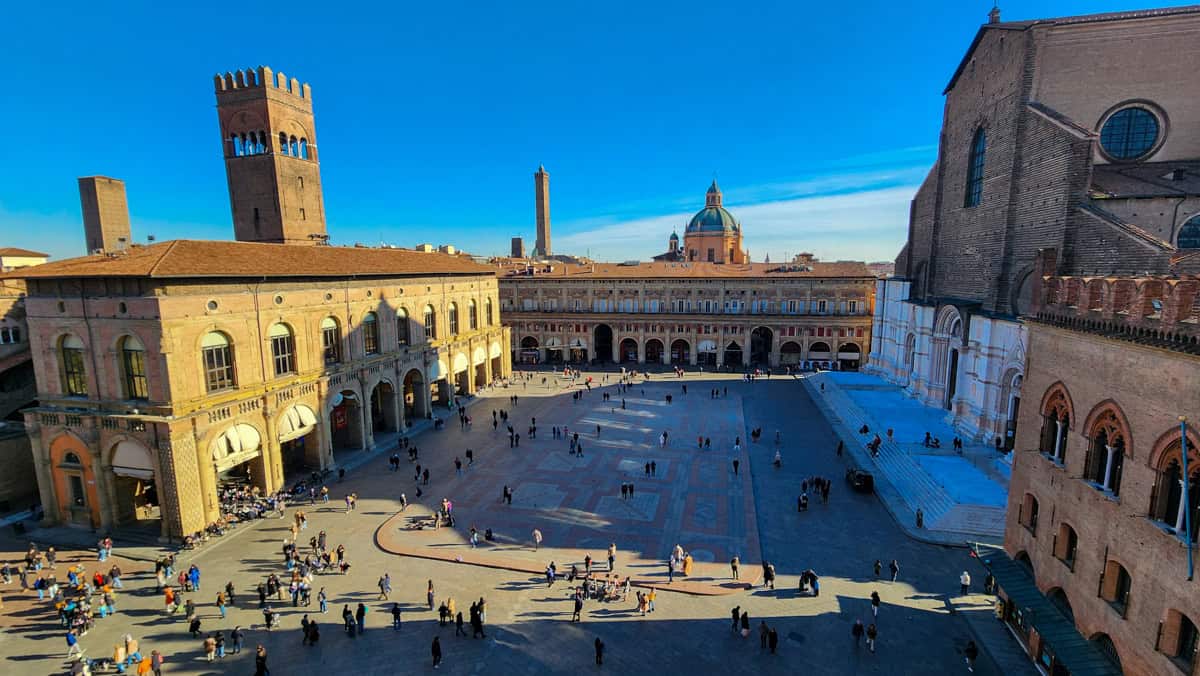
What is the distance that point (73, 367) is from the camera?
2430 centimetres

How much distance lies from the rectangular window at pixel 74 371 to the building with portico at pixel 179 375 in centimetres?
6

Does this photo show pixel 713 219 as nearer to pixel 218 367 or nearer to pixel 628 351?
pixel 628 351

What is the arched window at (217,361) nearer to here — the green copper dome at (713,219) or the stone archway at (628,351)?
the stone archway at (628,351)

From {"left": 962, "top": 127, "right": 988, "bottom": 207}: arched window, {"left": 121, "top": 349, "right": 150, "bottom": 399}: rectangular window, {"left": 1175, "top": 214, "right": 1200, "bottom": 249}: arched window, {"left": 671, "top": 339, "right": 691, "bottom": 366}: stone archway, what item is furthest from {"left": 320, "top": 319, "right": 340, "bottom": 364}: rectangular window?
{"left": 1175, "top": 214, "right": 1200, "bottom": 249}: arched window

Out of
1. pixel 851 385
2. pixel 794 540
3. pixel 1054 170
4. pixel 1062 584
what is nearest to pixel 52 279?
pixel 794 540

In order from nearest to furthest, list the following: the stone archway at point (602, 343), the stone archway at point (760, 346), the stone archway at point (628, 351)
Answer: the stone archway at point (760, 346) < the stone archway at point (628, 351) < the stone archway at point (602, 343)

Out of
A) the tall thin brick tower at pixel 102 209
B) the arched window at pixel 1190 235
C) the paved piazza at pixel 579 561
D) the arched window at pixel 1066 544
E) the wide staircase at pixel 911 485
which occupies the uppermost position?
the tall thin brick tower at pixel 102 209

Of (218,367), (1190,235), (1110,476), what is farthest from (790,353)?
(218,367)

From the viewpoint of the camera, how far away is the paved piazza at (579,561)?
1672 centimetres

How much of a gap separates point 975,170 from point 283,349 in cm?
4618

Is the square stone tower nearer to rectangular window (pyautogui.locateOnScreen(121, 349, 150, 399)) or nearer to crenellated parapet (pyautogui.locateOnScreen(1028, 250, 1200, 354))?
rectangular window (pyautogui.locateOnScreen(121, 349, 150, 399))

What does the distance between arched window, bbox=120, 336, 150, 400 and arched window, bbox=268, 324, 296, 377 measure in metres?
5.49

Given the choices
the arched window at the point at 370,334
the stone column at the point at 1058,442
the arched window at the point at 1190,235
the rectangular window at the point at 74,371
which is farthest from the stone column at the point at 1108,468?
the rectangular window at the point at 74,371

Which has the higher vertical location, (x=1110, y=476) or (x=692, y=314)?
(x=692, y=314)
